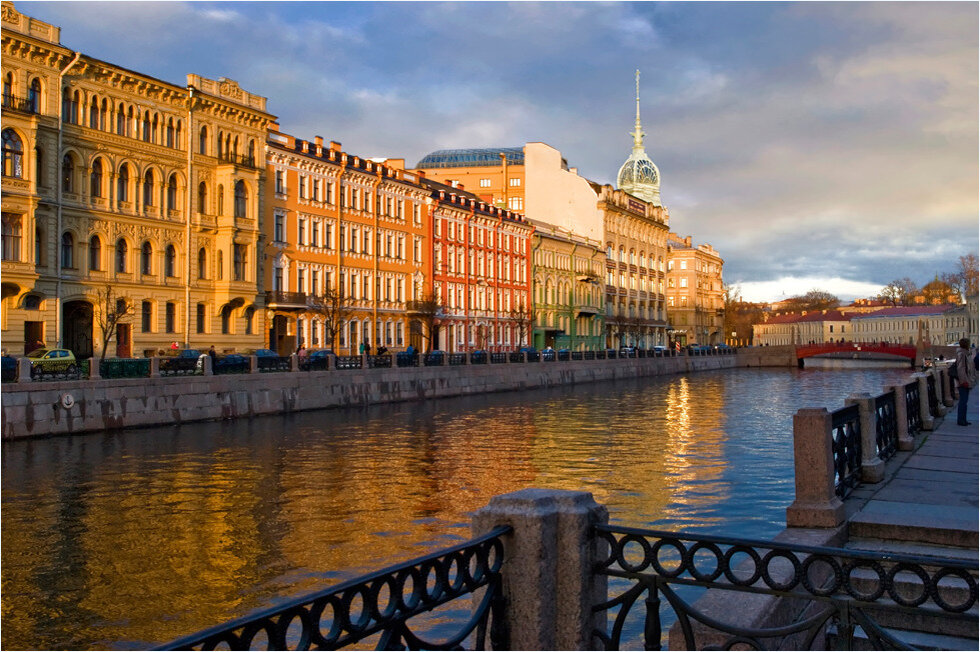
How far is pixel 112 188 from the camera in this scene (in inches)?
1532

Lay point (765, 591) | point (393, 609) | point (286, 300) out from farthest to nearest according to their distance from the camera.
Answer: point (286, 300) → point (765, 591) → point (393, 609)

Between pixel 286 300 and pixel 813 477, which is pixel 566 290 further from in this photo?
pixel 813 477

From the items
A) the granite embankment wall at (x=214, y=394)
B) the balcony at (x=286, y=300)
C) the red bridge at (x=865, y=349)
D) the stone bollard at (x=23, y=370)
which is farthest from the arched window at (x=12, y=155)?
the red bridge at (x=865, y=349)

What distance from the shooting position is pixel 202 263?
43.5 m

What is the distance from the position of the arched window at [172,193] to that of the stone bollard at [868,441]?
1433 inches

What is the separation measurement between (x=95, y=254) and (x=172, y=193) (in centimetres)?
497

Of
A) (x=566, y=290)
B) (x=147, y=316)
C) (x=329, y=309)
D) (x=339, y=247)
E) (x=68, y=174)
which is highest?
(x=68, y=174)

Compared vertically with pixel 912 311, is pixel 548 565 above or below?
below

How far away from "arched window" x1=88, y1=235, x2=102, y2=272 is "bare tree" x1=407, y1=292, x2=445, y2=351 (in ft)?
72.1

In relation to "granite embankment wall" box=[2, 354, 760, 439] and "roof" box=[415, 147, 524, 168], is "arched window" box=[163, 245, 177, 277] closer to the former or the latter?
"granite embankment wall" box=[2, 354, 760, 439]

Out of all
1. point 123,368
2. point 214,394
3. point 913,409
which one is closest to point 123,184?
point 214,394

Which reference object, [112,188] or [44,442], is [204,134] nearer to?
[112,188]

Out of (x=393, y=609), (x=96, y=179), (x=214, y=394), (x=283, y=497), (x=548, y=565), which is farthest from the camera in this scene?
(x=96, y=179)

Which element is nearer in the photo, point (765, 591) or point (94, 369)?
point (765, 591)
